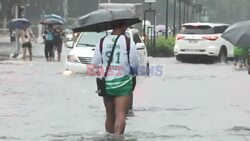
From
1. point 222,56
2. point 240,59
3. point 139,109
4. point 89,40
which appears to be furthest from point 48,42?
point 139,109

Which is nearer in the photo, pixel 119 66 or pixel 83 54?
pixel 119 66

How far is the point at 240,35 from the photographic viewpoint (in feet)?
32.2

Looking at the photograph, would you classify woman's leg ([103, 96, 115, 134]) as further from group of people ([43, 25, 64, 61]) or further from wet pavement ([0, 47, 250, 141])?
group of people ([43, 25, 64, 61])

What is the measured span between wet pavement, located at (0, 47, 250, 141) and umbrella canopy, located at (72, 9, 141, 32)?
1.47 metres

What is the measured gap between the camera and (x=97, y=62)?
8336mm

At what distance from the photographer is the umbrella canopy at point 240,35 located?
9.72 meters

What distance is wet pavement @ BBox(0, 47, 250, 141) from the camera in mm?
9836

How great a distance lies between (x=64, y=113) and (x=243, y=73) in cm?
1243

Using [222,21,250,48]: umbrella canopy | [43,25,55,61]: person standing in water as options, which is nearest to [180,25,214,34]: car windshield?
[43,25,55,61]: person standing in water

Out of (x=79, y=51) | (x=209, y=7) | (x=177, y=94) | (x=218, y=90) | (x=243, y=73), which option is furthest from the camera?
(x=209, y=7)

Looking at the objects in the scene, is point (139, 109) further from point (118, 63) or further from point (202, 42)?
point (202, 42)

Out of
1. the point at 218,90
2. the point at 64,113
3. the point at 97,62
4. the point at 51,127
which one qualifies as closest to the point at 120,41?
the point at 97,62

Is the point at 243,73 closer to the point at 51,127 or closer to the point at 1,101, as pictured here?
the point at 1,101

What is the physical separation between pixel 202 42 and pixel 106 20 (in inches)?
822
